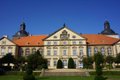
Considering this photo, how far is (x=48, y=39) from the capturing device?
197 ft

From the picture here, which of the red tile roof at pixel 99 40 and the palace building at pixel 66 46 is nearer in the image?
the palace building at pixel 66 46

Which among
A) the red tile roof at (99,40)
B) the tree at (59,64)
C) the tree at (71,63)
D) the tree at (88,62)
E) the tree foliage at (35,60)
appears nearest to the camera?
the tree foliage at (35,60)

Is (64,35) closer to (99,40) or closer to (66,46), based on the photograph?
(66,46)

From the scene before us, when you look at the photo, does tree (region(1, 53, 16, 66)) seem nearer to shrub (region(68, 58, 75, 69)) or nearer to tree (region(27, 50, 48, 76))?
tree (region(27, 50, 48, 76))

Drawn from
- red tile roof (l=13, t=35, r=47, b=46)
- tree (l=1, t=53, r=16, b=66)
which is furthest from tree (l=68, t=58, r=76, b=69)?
tree (l=1, t=53, r=16, b=66)

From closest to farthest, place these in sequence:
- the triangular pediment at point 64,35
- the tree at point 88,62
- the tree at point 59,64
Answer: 1. the tree at point 88,62
2. the tree at point 59,64
3. the triangular pediment at point 64,35

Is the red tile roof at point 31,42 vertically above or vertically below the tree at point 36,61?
above

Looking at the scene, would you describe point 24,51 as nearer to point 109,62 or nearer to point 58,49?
point 58,49

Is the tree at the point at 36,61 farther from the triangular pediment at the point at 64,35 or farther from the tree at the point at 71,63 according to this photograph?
the triangular pediment at the point at 64,35

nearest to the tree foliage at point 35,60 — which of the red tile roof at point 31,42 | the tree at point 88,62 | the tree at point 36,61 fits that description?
the tree at point 36,61

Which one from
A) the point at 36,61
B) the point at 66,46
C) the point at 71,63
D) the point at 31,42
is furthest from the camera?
the point at 31,42

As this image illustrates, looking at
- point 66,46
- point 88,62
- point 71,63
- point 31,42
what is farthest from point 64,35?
point 88,62

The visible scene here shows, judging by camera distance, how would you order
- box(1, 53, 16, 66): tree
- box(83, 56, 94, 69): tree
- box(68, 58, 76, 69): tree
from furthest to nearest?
box(68, 58, 76, 69): tree → box(1, 53, 16, 66): tree → box(83, 56, 94, 69): tree

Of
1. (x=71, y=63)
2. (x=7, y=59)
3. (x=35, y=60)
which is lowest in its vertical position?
(x=71, y=63)
